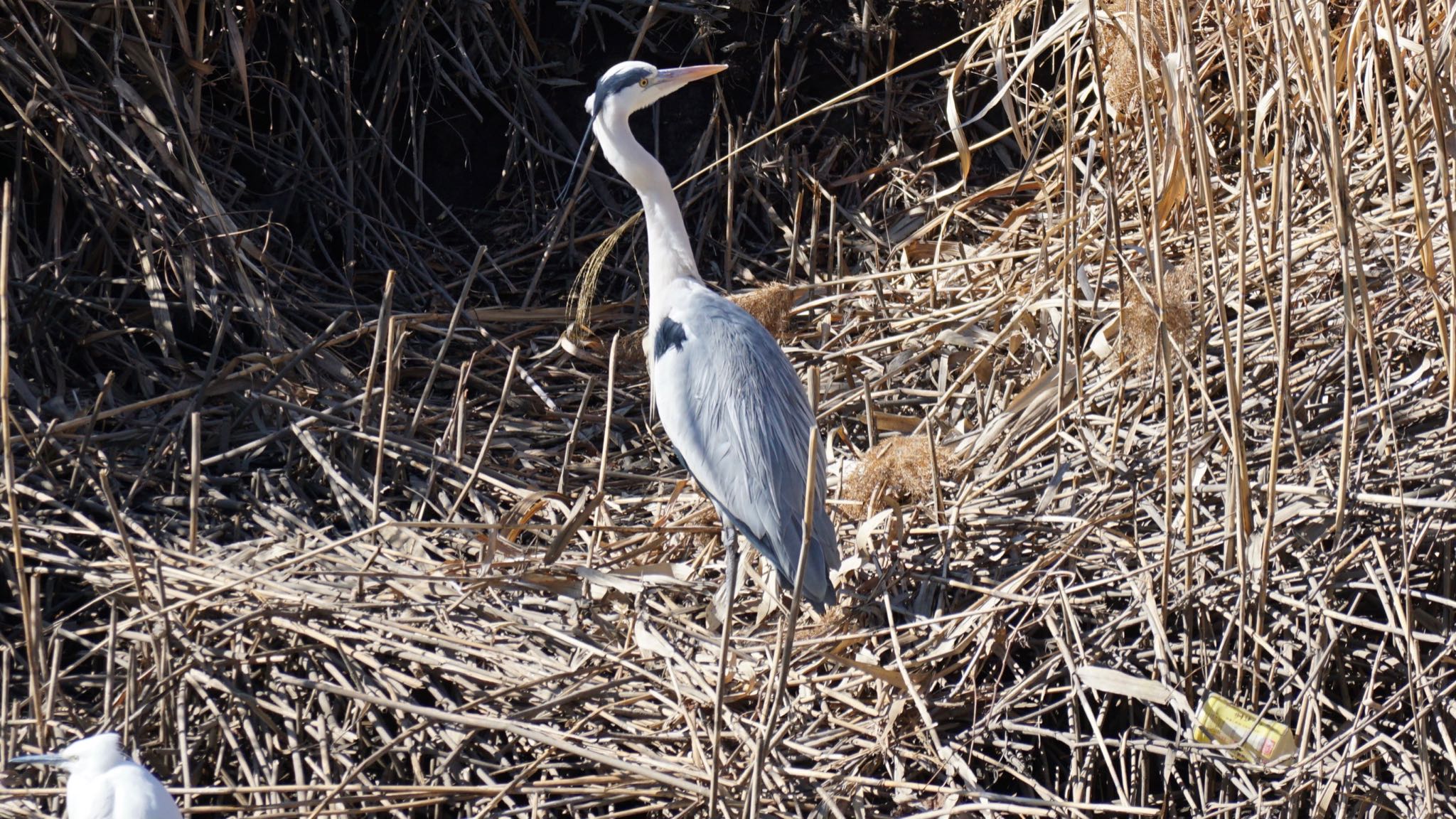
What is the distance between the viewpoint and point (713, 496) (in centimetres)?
238

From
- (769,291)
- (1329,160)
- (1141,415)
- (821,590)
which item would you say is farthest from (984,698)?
(769,291)

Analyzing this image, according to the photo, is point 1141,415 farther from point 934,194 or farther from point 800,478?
point 934,194

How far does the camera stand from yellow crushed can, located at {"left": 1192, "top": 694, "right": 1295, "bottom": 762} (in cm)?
183

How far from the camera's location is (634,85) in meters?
2.66

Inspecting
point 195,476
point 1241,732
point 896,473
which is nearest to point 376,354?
point 195,476

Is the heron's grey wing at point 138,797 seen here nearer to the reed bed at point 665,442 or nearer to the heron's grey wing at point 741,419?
the reed bed at point 665,442

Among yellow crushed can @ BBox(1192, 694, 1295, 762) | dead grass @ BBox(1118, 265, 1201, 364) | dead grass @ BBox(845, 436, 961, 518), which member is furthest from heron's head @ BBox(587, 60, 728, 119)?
yellow crushed can @ BBox(1192, 694, 1295, 762)

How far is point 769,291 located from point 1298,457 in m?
1.22

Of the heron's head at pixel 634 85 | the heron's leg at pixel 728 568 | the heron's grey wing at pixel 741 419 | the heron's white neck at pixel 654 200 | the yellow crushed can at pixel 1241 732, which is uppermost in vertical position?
the heron's head at pixel 634 85

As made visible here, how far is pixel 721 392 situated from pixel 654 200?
19.9 inches

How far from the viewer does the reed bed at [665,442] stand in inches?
76.9

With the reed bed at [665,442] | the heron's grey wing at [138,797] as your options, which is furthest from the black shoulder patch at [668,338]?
the heron's grey wing at [138,797]

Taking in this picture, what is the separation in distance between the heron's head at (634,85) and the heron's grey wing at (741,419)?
43 cm

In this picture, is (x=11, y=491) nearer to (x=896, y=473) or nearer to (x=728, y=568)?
(x=728, y=568)
